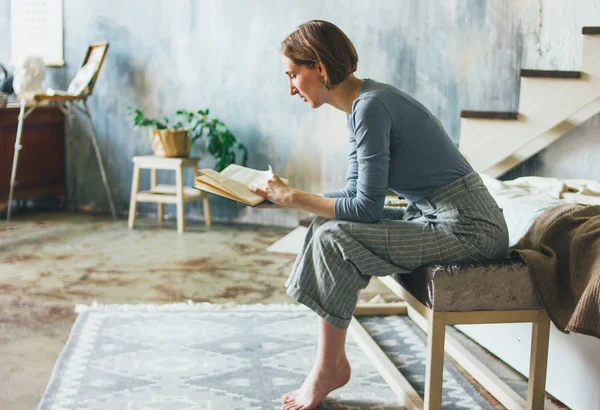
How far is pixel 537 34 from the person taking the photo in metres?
4.04

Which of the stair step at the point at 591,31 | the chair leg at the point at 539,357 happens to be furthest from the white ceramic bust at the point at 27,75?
the chair leg at the point at 539,357

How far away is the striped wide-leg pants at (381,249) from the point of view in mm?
1778

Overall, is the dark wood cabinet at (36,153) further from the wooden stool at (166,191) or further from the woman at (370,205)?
the woman at (370,205)

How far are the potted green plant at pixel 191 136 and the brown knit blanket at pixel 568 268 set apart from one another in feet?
9.11

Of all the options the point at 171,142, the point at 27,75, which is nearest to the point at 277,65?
the point at 171,142

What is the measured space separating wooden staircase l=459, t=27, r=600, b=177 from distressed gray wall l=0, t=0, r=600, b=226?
0.25 metres

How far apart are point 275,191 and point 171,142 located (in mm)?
2550

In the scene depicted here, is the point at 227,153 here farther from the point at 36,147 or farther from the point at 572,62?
the point at 572,62

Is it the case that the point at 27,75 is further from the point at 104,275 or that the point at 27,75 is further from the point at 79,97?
the point at 104,275

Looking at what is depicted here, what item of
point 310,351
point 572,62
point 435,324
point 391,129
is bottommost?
point 310,351

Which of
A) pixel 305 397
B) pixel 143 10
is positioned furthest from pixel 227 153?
pixel 305 397

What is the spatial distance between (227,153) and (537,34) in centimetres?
193

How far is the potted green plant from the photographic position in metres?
4.30

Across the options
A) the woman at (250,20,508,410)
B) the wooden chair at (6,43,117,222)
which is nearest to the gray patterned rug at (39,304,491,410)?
the woman at (250,20,508,410)
